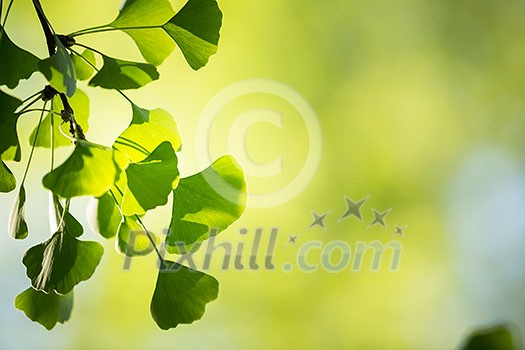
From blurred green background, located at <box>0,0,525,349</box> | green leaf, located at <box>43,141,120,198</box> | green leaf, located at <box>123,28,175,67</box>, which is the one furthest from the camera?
blurred green background, located at <box>0,0,525,349</box>

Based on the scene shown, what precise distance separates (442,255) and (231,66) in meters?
0.73

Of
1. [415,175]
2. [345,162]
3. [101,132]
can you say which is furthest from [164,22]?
[415,175]

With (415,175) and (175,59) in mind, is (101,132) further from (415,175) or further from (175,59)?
(415,175)

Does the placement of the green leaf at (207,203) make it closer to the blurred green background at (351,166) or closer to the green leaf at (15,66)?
the green leaf at (15,66)

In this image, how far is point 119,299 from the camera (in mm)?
1470

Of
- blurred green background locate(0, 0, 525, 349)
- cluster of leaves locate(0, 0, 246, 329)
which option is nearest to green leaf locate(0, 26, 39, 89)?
cluster of leaves locate(0, 0, 246, 329)

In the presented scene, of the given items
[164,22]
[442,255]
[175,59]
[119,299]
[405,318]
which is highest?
[175,59]

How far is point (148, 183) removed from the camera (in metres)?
0.25

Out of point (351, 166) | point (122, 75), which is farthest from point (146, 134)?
point (351, 166)

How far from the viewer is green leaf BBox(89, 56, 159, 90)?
0.28 meters

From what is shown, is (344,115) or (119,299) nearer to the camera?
(119,299)

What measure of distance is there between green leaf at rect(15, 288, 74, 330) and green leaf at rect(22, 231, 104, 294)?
0.04 metres

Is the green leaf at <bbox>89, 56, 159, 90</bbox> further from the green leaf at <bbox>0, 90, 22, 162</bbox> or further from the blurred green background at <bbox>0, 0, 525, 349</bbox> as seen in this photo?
the blurred green background at <bbox>0, 0, 525, 349</bbox>

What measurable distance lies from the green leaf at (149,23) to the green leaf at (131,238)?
0.10 m
